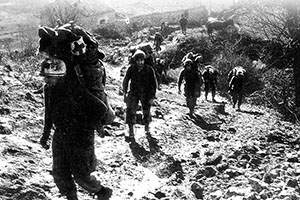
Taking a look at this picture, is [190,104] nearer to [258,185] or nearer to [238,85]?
[238,85]

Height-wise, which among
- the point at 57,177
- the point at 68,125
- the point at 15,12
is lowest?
the point at 15,12

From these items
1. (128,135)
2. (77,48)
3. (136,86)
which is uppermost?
(77,48)

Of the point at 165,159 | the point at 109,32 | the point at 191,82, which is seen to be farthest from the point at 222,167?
the point at 109,32

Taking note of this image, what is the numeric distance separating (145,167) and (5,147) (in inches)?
81.3

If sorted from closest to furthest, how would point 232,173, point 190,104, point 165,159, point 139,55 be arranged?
point 232,173 → point 165,159 → point 139,55 → point 190,104

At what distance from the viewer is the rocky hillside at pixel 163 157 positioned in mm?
4918

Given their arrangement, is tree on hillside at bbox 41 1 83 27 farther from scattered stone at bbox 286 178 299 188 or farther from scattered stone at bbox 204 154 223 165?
scattered stone at bbox 286 178 299 188

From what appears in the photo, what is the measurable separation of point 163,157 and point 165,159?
0.36 ft

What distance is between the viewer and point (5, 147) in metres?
5.67

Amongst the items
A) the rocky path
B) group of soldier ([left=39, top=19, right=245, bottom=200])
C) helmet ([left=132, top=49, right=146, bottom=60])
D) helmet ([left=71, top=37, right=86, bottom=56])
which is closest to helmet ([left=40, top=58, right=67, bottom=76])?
group of soldier ([left=39, top=19, right=245, bottom=200])

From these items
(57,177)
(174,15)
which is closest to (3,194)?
(57,177)

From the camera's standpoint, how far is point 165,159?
22.4 ft

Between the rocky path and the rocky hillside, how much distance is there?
0.04ft

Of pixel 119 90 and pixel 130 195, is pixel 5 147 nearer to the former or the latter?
pixel 130 195
